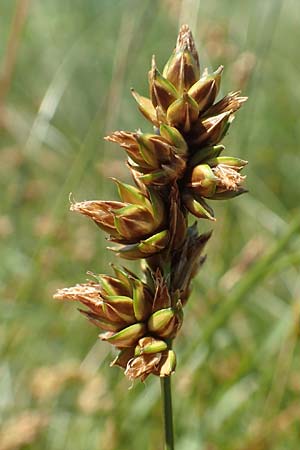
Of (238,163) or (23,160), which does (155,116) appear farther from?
(23,160)

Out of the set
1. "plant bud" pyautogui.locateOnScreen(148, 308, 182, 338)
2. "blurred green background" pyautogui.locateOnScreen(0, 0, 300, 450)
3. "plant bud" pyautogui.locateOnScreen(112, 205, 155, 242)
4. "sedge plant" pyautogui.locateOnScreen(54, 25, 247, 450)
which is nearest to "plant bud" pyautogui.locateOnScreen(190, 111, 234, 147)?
"sedge plant" pyautogui.locateOnScreen(54, 25, 247, 450)

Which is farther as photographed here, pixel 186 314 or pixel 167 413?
pixel 186 314

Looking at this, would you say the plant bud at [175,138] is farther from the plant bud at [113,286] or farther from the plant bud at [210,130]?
the plant bud at [113,286]

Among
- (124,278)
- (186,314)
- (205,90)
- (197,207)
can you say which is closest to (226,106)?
(205,90)

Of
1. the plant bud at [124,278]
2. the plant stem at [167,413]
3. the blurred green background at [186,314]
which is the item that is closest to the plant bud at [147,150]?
the plant bud at [124,278]

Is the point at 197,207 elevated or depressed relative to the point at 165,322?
elevated

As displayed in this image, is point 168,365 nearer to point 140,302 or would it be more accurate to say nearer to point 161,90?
point 140,302

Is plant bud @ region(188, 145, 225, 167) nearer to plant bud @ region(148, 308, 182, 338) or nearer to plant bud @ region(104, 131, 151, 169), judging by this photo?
plant bud @ region(104, 131, 151, 169)

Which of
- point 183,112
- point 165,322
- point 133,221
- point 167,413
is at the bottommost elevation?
point 167,413

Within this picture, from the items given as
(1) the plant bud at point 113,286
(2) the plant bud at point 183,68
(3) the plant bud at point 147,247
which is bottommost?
(1) the plant bud at point 113,286
